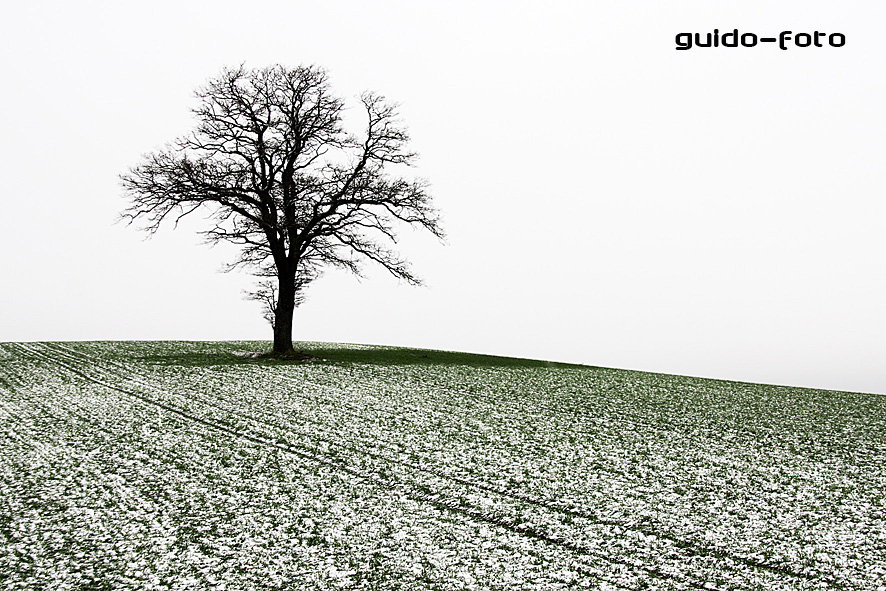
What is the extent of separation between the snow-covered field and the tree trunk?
30.8 feet

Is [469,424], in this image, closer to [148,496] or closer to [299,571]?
[148,496]

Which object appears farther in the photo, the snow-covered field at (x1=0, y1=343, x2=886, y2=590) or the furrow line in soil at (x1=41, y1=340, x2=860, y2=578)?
the furrow line in soil at (x1=41, y1=340, x2=860, y2=578)

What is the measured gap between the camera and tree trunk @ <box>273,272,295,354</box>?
1291 inches

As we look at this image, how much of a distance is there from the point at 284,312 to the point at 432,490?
73.8ft

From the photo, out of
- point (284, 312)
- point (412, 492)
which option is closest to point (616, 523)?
point (412, 492)

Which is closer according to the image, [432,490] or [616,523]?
[616,523]

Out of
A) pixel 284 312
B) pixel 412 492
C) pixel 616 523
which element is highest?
pixel 284 312

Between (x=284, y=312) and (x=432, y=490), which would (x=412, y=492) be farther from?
(x=284, y=312)

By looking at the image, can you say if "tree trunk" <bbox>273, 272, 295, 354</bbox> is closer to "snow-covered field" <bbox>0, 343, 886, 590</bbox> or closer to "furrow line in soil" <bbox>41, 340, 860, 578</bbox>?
"snow-covered field" <bbox>0, 343, 886, 590</bbox>

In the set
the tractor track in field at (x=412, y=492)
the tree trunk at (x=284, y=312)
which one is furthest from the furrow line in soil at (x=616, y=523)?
the tree trunk at (x=284, y=312)

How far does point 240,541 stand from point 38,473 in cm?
612

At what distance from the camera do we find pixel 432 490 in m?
11.8

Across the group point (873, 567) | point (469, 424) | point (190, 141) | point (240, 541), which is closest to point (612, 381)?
point (469, 424)

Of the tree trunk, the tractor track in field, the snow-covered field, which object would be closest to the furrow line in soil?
the snow-covered field
